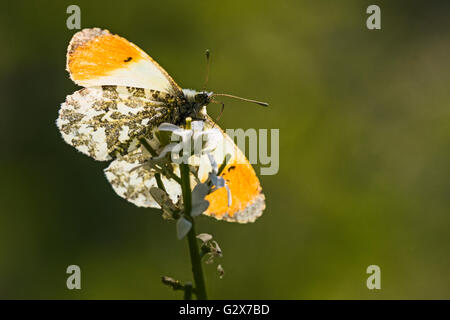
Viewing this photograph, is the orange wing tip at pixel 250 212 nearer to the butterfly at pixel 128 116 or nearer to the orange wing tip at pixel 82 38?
the butterfly at pixel 128 116

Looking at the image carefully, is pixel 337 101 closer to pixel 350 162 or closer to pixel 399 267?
pixel 350 162

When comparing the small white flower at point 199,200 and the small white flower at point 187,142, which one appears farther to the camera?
the small white flower at point 187,142

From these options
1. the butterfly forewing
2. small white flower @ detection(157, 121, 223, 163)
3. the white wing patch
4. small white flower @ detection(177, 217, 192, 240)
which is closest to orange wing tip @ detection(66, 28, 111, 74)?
the butterfly forewing

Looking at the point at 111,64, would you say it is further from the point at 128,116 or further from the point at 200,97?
the point at 200,97

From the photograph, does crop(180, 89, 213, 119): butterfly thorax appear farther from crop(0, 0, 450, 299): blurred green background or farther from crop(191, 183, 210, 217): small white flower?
crop(0, 0, 450, 299): blurred green background

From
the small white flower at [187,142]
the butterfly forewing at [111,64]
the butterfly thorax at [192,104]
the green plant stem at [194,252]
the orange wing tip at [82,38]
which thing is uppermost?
the orange wing tip at [82,38]

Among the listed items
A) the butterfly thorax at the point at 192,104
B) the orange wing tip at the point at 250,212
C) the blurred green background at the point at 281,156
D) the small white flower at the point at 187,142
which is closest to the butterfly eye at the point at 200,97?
the butterfly thorax at the point at 192,104

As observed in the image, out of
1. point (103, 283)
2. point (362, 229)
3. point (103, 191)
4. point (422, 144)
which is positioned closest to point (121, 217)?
point (103, 191)
